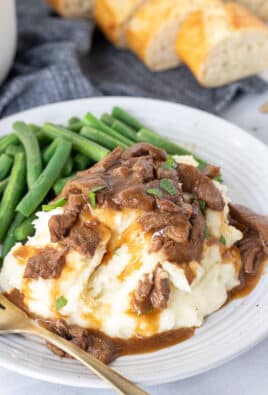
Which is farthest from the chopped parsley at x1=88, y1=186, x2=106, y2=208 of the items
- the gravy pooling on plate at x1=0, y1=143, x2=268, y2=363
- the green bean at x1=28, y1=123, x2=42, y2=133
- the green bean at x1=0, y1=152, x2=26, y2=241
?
the green bean at x1=28, y1=123, x2=42, y2=133

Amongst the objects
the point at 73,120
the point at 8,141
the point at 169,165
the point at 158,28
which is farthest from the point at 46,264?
the point at 158,28

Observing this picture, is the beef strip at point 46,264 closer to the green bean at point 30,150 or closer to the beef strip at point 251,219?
the green bean at point 30,150

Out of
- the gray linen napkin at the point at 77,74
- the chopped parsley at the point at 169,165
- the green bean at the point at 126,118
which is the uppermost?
the chopped parsley at the point at 169,165

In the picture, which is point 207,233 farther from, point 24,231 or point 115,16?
point 115,16

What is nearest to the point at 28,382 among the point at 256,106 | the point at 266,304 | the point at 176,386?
the point at 176,386

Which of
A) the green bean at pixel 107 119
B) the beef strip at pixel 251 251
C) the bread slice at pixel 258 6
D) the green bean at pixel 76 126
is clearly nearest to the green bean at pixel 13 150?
the green bean at pixel 76 126

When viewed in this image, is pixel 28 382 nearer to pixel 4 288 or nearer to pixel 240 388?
pixel 4 288
